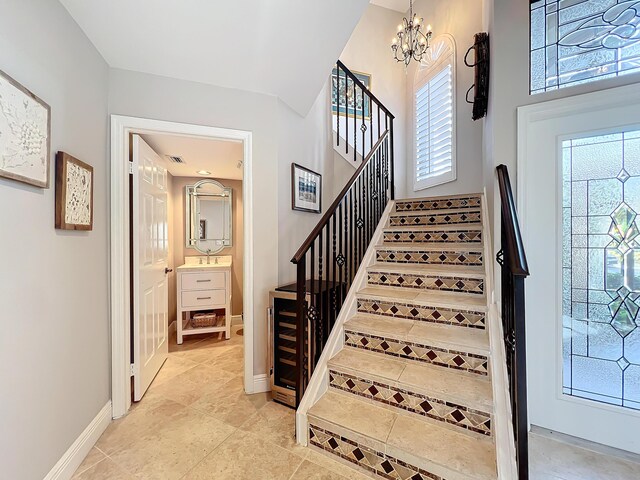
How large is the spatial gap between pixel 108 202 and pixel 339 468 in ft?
7.12

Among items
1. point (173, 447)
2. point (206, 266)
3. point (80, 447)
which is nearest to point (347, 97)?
point (206, 266)

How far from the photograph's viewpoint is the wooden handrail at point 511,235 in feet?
3.79

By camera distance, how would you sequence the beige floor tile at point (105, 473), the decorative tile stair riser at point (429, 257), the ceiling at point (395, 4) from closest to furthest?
the beige floor tile at point (105, 473) → the decorative tile stair riser at point (429, 257) → the ceiling at point (395, 4)

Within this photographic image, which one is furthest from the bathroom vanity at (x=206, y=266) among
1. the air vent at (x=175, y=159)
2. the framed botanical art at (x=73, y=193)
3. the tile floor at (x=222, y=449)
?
the framed botanical art at (x=73, y=193)

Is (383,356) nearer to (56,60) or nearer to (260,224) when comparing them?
(260,224)

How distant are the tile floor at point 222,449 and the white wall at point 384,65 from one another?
3.55 m

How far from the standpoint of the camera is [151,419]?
6.08ft

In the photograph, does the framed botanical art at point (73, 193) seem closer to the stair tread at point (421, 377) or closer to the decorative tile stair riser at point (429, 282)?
the stair tread at point (421, 377)

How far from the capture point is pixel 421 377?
1.59m

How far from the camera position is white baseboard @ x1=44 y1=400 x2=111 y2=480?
1340 mm

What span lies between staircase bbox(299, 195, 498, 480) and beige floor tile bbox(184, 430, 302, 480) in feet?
0.63

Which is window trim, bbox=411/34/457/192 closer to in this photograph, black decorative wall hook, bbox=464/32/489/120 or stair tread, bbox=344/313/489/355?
black decorative wall hook, bbox=464/32/489/120

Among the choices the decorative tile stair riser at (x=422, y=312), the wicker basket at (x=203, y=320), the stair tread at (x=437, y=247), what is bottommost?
the wicker basket at (x=203, y=320)

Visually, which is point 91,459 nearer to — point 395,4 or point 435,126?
point 435,126
